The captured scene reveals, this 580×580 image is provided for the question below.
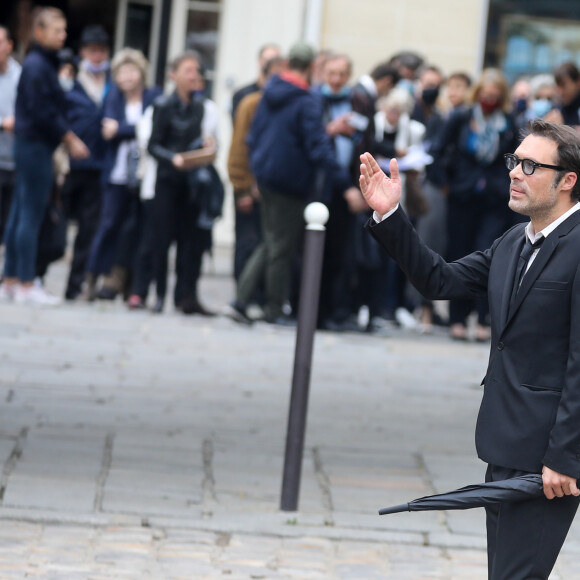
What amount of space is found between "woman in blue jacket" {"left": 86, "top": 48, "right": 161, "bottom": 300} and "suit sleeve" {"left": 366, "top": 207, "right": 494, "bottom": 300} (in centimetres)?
777

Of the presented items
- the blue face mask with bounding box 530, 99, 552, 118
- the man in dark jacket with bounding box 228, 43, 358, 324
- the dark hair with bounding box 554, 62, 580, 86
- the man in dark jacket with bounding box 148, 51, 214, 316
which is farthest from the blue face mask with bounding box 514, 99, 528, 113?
the man in dark jacket with bounding box 148, 51, 214, 316

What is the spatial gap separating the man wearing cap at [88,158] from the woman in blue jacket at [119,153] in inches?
5.5

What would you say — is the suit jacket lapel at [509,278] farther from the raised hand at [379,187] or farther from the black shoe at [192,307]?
the black shoe at [192,307]

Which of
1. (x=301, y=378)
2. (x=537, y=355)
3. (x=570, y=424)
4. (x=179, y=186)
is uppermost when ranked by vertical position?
(x=537, y=355)

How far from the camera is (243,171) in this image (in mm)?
12109

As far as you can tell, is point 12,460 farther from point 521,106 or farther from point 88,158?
point 521,106

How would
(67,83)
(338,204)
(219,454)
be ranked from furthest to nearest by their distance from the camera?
(67,83), (338,204), (219,454)

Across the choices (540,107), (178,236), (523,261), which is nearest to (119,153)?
(178,236)

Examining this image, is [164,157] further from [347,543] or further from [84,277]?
[347,543]

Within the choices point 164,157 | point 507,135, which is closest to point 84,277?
point 164,157

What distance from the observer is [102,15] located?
1930cm

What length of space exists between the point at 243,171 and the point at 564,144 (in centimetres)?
810

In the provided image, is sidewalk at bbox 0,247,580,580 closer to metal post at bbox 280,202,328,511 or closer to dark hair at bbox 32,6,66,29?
metal post at bbox 280,202,328,511

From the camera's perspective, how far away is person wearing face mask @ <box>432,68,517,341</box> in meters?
11.9
